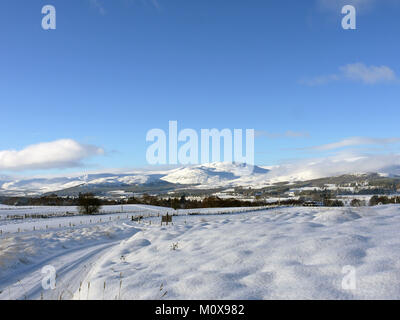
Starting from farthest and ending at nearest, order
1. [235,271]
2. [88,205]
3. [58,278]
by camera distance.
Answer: [88,205] → [58,278] → [235,271]

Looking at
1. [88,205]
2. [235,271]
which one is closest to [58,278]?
[235,271]

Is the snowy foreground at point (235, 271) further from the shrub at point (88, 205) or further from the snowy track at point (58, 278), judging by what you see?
the shrub at point (88, 205)

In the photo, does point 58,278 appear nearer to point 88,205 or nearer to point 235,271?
point 235,271

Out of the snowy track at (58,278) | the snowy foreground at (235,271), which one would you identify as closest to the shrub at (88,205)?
the snowy track at (58,278)

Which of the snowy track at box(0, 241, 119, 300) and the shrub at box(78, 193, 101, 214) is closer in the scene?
the snowy track at box(0, 241, 119, 300)

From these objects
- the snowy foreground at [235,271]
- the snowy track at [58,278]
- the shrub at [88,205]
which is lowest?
the shrub at [88,205]

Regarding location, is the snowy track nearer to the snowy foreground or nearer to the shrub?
the snowy foreground

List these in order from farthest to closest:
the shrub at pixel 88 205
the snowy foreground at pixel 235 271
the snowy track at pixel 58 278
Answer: the shrub at pixel 88 205 → the snowy track at pixel 58 278 → the snowy foreground at pixel 235 271

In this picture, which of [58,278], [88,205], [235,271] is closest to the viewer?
[235,271]

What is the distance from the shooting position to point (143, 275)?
7848 mm

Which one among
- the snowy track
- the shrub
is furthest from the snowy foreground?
the shrub

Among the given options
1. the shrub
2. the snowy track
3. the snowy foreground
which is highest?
the snowy foreground
